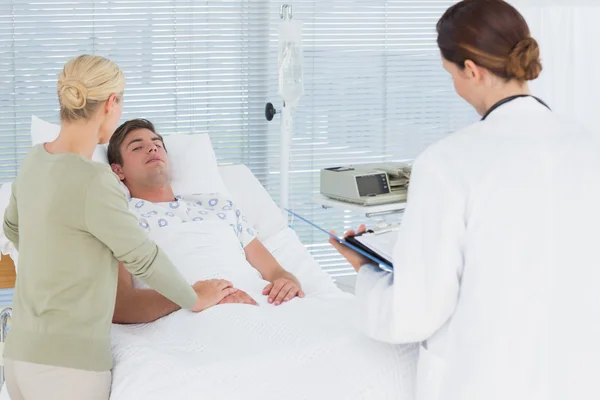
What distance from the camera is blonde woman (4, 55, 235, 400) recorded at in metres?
1.76

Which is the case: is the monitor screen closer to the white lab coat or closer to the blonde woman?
the blonde woman

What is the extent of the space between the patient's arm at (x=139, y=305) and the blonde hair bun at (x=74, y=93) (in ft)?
1.88

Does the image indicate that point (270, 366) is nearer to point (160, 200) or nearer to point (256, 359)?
point (256, 359)

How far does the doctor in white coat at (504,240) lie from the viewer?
4.93ft

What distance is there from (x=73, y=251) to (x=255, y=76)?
2.32 meters

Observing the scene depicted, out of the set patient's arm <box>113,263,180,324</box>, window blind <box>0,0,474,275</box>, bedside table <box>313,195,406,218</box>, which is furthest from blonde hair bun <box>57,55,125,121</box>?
window blind <box>0,0,474,275</box>

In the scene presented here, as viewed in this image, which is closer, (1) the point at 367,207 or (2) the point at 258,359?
(2) the point at 258,359

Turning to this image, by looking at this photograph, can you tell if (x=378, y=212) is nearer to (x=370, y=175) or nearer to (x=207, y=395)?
(x=370, y=175)

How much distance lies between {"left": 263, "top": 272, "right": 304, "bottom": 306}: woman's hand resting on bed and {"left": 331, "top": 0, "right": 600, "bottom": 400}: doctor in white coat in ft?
2.68

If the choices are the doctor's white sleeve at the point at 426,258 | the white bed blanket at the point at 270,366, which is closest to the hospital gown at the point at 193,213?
the white bed blanket at the point at 270,366

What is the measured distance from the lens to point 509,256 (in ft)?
4.95

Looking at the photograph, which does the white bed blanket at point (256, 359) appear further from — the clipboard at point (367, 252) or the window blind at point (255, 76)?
the window blind at point (255, 76)

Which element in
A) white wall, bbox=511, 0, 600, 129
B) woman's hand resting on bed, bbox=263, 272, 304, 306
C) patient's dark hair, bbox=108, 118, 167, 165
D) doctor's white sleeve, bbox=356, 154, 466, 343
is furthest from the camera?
white wall, bbox=511, 0, 600, 129

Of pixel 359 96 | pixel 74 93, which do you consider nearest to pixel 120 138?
pixel 74 93
